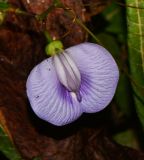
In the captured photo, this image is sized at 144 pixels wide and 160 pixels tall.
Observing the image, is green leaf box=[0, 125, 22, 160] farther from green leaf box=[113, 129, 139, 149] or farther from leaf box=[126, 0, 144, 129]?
green leaf box=[113, 129, 139, 149]

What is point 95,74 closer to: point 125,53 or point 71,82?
point 71,82

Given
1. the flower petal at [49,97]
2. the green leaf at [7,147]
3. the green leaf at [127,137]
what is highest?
the flower petal at [49,97]

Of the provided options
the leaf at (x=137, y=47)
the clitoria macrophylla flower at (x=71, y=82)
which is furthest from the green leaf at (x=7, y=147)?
the leaf at (x=137, y=47)

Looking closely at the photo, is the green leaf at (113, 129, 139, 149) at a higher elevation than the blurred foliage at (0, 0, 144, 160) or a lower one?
lower

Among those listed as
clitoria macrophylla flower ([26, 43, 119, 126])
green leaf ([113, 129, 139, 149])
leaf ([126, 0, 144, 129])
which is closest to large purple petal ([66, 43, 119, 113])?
clitoria macrophylla flower ([26, 43, 119, 126])

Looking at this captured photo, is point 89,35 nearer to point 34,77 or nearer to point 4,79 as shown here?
point 4,79

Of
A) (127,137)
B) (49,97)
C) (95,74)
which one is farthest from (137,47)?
(127,137)

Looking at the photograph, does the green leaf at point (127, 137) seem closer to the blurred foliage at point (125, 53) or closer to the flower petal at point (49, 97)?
the blurred foliage at point (125, 53)
